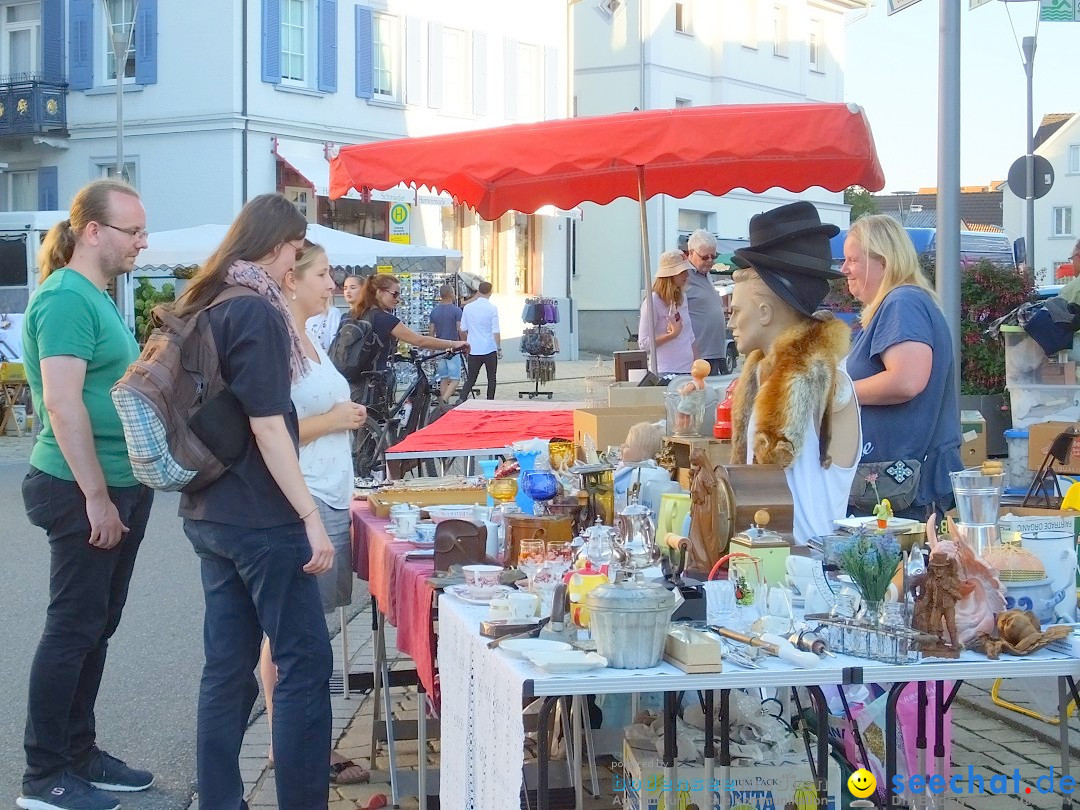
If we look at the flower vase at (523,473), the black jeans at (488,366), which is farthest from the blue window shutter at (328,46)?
the flower vase at (523,473)

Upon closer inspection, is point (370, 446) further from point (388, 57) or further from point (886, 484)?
point (388, 57)

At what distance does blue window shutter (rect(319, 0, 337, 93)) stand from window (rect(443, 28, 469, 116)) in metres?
3.01

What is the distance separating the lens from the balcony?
25906 millimetres

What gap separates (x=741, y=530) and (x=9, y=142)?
87.9ft

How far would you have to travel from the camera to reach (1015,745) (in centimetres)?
498

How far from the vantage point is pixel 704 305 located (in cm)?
916

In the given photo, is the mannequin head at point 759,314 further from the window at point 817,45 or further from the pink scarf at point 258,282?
the window at point 817,45

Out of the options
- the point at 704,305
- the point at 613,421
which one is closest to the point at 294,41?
the point at 704,305

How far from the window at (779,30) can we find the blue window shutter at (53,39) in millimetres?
20272

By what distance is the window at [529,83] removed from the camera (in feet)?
101

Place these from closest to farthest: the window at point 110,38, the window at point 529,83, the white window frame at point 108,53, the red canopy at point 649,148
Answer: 1. the red canopy at point 649,148
2. the window at point 110,38
3. the white window frame at point 108,53
4. the window at point 529,83

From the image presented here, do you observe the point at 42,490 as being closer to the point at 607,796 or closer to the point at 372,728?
the point at 372,728

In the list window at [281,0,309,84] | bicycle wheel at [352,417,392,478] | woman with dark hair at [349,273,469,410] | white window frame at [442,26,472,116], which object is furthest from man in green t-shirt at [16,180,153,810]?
white window frame at [442,26,472,116]

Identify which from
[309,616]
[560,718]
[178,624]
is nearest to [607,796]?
[560,718]
